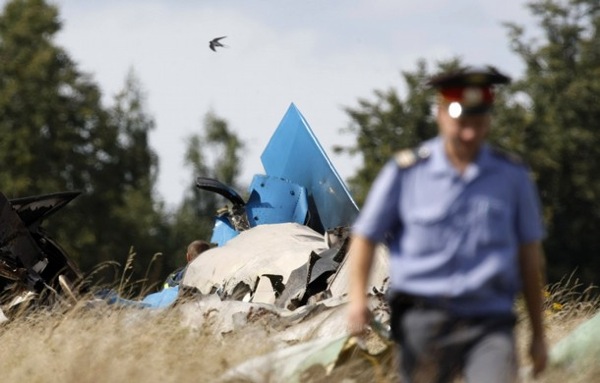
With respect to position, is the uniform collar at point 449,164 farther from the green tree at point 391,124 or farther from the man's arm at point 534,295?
the green tree at point 391,124

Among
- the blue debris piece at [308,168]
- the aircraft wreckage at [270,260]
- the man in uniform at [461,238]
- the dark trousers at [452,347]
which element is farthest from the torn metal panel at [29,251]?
the man in uniform at [461,238]

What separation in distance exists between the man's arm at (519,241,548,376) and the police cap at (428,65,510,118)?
1.64 feet

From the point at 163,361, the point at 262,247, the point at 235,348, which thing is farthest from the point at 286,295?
the point at 163,361

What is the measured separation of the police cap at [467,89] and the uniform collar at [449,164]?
129 millimetres

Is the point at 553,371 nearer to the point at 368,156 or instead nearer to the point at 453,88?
the point at 453,88

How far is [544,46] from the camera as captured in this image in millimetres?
51812

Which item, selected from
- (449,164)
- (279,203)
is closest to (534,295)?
(449,164)

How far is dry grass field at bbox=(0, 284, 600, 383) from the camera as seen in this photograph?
23.4 ft

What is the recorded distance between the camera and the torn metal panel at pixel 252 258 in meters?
12.1

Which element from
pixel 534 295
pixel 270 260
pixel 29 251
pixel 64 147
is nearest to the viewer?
pixel 534 295

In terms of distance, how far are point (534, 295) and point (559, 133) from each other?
4558 centimetres

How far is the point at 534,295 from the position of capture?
18.0ft

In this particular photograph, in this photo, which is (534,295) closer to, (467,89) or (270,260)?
(467,89)

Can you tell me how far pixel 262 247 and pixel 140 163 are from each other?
4002cm
